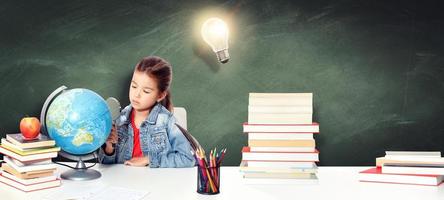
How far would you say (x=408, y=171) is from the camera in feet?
7.11

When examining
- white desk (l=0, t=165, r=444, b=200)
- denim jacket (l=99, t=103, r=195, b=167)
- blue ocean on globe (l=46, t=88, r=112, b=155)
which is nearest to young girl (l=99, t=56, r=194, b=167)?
denim jacket (l=99, t=103, r=195, b=167)

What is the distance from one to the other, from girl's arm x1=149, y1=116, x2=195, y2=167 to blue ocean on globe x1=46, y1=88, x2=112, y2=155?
0.40 meters

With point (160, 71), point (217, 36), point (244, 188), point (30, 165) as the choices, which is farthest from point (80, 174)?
point (217, 36)

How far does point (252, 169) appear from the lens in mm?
2188

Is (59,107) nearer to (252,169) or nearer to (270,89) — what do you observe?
(252,169)

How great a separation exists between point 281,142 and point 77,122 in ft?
2.54

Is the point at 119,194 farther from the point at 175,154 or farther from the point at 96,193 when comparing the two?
the point at 175,154

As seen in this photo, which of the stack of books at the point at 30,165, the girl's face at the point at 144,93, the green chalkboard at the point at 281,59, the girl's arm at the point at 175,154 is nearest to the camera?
the stack of books at the point at 30,165

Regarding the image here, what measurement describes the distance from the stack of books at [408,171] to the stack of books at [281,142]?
0.24 meters

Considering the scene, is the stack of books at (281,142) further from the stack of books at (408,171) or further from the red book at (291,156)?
the stack of books at (408,171)

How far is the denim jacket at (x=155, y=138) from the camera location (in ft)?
8.90

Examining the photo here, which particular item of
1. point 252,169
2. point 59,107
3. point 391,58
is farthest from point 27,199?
point 391,58

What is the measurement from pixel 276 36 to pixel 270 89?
0.30 metres

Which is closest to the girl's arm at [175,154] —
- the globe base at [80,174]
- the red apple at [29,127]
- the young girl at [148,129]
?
the young girl at [148,129]
